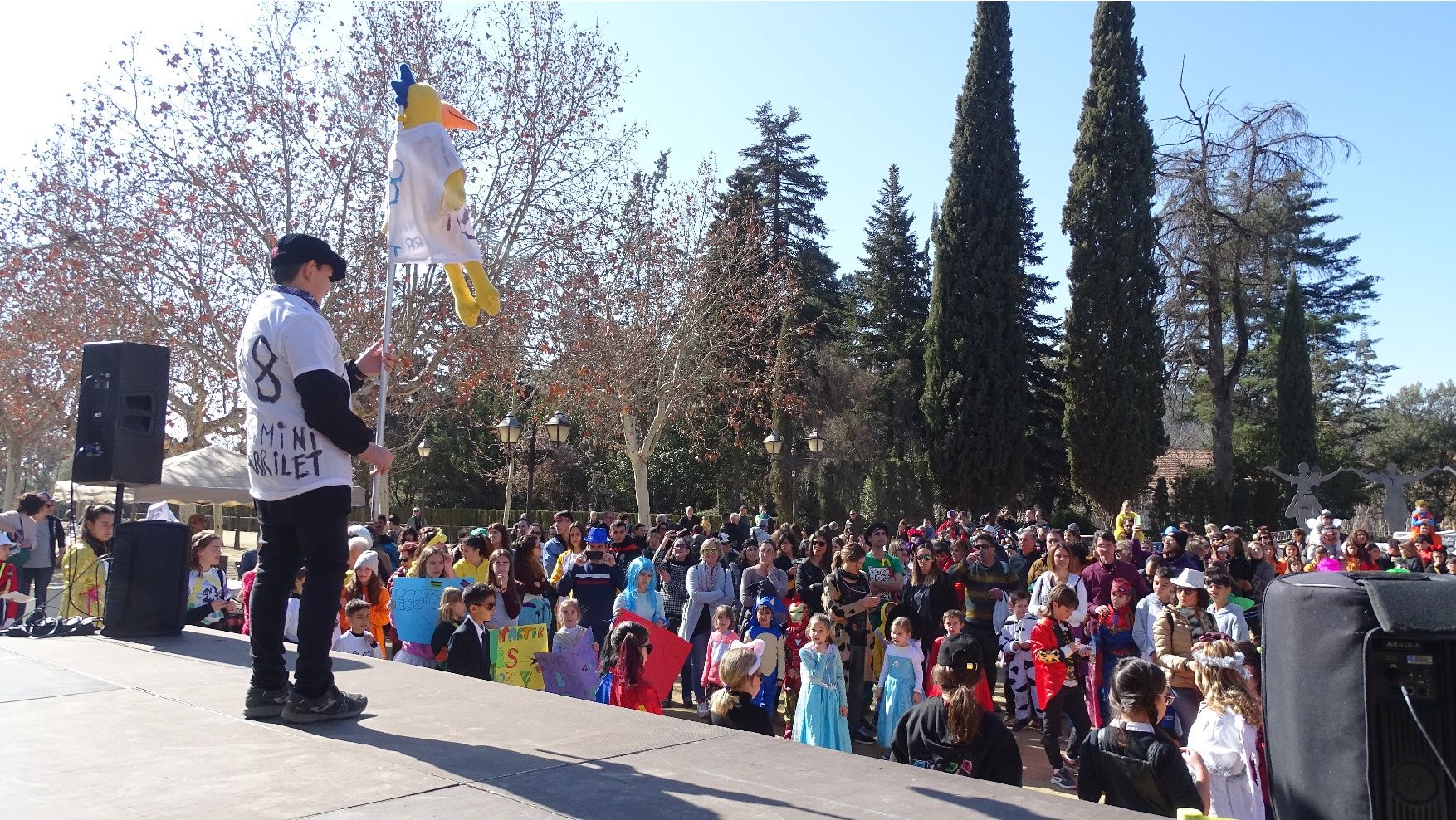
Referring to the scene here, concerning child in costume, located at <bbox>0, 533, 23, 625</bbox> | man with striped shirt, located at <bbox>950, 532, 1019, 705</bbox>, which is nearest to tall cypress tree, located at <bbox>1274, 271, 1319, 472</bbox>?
man with striped shirt, located at <bbox>950, 532, 1019, 705</bbox>

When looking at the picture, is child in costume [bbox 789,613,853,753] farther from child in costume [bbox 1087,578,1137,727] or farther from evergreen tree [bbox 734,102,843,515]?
evergreen tree [bbox 734,102,843,515]

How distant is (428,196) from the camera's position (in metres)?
6.20

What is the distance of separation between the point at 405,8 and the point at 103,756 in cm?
1733

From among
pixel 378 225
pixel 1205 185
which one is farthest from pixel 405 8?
pixel 1205 185

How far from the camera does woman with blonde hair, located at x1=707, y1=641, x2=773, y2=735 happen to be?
6.04 meters

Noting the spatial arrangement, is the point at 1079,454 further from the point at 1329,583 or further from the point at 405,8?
the point at 1329,583

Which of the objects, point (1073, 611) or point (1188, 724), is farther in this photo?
point (1073, 611)

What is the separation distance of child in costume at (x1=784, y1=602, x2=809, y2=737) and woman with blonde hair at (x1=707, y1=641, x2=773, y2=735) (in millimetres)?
3190

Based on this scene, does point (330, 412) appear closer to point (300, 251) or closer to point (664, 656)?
point (300, 251)

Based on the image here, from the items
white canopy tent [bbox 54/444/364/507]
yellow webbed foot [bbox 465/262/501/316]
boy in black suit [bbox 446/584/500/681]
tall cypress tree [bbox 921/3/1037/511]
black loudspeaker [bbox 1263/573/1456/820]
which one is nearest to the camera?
black loudspeaker [bbox 1263/573/1456/820]

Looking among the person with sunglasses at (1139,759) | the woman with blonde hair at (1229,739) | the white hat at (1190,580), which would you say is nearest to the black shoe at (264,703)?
the person with sunglasses at (1139,759)

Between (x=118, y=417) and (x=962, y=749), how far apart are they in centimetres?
503

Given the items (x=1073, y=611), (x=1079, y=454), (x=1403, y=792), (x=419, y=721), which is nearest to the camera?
(x=1403, y=792)

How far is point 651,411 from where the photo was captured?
29.5 metres
